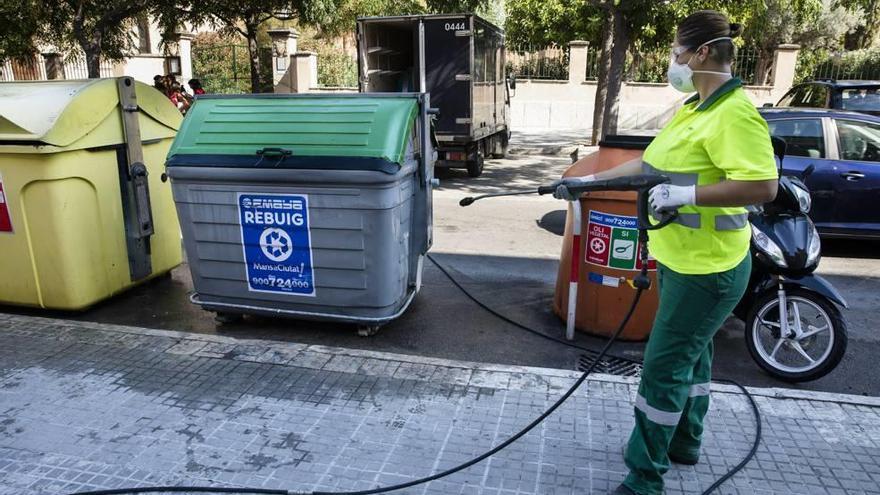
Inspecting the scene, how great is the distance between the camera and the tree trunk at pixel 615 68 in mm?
11998

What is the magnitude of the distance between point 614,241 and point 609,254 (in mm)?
101

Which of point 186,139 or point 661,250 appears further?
point 186,139

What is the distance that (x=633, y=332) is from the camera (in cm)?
457

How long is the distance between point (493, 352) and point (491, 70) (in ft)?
31.2

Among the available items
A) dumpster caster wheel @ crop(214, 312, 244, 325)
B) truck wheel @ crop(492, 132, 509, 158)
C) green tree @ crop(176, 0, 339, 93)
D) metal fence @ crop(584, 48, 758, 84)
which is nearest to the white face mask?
dumpster caster wheel @ crop(214, 312, 244, 325)

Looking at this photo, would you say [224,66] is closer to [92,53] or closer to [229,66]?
[229,66]

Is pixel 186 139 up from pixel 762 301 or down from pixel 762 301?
up

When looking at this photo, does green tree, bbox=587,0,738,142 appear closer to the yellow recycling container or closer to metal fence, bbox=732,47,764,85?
metal fence, bbox=732,47,764,85

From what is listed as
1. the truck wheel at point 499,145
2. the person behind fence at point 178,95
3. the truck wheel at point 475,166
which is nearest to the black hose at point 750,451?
the truck wheel at point 475,166

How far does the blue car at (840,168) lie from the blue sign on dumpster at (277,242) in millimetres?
4998

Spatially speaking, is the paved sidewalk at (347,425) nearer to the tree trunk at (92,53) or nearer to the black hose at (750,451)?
the black hose at (750,451)

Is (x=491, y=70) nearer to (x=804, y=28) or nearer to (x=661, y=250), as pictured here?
(x=661, y=250)

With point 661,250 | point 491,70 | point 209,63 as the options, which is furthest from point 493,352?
point 209,63

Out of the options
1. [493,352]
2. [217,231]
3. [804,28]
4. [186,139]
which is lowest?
[493,352]
